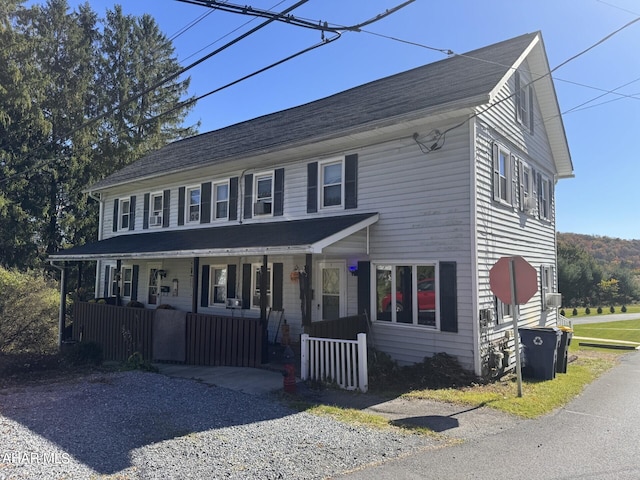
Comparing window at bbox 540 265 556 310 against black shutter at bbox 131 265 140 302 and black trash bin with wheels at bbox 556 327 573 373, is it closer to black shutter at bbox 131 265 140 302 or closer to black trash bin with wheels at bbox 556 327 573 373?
black trash bin with wheels at bbox 556 327 573 373

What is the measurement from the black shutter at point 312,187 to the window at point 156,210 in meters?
7.38

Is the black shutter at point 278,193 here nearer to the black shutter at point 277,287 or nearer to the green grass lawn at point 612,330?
the black shutter at point 277,287

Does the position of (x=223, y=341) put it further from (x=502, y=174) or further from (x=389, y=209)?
(x=502, y=174)

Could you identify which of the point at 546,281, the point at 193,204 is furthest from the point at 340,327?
the point at 546,281

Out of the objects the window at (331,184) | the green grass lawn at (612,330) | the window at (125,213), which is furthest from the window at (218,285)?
the green grass lawn at (612,330)

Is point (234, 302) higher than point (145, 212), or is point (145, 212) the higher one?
point (145, 212)

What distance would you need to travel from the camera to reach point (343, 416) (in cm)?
660

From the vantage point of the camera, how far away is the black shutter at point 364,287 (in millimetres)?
10719

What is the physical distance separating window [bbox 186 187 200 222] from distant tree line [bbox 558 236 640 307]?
3433cm

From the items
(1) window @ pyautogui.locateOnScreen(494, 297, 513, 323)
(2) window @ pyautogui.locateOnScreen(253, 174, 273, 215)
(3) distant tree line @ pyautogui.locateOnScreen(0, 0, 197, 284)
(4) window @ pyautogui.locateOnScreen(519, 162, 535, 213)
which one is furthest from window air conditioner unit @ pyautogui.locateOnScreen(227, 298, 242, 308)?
(3) distant tree line @ pyautogui.locateOnScreen(0, 0, 197, 284)

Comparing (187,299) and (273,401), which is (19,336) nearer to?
(187,299)

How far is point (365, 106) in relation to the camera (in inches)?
480

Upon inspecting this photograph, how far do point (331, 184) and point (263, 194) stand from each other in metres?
2.65

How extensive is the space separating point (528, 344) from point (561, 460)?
5.39m
